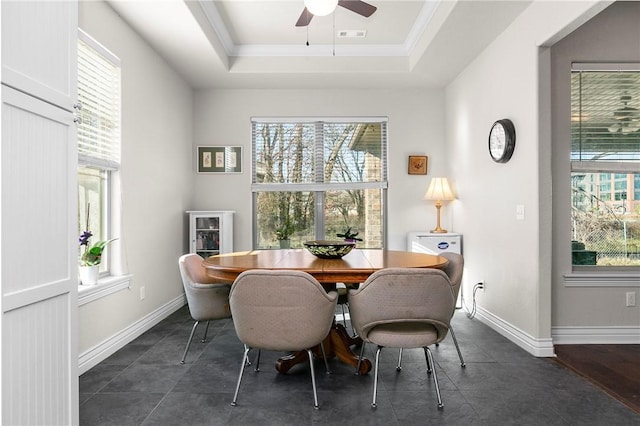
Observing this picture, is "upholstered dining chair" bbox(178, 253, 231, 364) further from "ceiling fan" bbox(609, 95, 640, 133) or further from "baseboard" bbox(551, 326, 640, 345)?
"ceiling fan" bbox(609, 95, 640, 133)

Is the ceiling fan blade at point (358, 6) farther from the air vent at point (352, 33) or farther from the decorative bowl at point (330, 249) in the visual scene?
the decorative bowl at point (330, 249)

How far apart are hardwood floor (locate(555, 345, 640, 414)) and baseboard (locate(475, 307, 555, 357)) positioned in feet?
0.35

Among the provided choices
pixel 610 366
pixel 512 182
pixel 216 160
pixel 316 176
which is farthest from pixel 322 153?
pixel 610 366

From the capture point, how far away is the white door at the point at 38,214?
1.35 meters

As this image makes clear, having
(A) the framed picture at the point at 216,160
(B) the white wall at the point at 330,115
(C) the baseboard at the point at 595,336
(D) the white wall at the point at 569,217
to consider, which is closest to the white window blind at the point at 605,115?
(D) the white wall at the point at 569,217

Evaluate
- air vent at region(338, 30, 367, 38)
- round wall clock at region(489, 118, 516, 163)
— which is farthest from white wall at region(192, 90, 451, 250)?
round wall clock at region(489, 118, 516, 163)

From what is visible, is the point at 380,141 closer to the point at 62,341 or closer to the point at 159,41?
the point at 159,41

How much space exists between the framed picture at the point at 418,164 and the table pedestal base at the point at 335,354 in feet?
9.10

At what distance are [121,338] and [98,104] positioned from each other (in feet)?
5.87

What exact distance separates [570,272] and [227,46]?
383 centimetres

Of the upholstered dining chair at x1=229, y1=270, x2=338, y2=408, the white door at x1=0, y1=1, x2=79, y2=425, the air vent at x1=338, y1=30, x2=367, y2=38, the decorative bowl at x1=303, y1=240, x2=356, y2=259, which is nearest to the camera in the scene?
the white door at x1=0, y1=1, x2=79, y2=425

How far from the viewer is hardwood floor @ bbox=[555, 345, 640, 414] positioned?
242 cm

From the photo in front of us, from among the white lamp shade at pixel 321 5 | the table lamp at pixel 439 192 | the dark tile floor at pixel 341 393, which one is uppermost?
the white lamp shade at pixel 321 5

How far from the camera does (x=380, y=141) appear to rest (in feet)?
17.3
